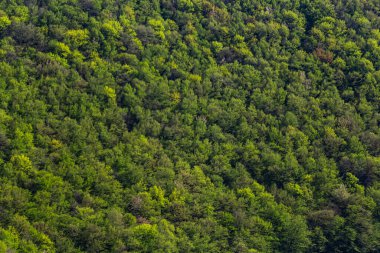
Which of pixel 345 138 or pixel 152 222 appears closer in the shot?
pixel 152 222

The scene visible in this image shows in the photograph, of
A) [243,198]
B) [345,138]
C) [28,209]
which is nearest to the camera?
[28,209]

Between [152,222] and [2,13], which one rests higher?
[2,13]

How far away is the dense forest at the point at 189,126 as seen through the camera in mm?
86438

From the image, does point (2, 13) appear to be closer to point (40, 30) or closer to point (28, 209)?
point (40, 30)

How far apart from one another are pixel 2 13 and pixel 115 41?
18.8 metres

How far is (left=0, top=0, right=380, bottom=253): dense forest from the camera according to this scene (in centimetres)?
8644

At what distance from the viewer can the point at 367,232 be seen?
93.1 metres

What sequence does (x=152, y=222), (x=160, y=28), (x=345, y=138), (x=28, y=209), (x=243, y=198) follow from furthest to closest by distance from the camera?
(x=160, y=28), (x=345, y=138), (x=243, y=198), (x=152, y=222), (x=28, y=209)

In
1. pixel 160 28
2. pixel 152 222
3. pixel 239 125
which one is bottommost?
pixel 152 222

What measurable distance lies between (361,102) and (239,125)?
21882mm

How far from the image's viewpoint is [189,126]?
337ft

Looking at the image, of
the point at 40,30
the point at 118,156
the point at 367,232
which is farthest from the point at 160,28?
the point at 367,232

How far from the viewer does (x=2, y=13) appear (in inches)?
4190

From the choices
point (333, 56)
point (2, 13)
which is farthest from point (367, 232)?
point (2, 13)
